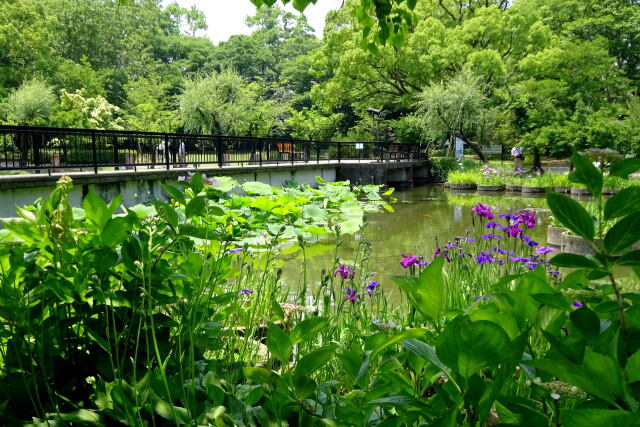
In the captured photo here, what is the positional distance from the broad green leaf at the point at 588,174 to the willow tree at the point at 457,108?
24.5 metres

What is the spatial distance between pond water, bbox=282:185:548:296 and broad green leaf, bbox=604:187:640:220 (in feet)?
7.10

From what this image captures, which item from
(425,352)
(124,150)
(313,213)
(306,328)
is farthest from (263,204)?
(124,150)

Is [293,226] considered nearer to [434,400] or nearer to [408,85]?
[434,400]

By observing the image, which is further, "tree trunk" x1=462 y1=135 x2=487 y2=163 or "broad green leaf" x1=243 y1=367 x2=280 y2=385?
"tree trunk" x1=462 y1=135 x2=487 y2=163

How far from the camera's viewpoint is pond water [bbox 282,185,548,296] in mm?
6805

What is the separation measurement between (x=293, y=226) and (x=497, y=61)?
2190 centimetres

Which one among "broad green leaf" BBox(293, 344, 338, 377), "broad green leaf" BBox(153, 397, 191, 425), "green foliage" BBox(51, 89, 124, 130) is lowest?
"broad green leaf" BBox(153, 397, 191, 425)

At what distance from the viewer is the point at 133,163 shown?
35.3 feet

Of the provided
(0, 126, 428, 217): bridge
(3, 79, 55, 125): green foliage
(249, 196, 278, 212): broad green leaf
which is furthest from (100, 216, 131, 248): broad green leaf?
(3, 79, 55, 125): green foliage

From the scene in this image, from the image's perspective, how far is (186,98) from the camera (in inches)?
1039

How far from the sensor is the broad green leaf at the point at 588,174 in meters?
0.51

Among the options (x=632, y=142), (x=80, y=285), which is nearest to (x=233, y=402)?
(x=80, y=285)

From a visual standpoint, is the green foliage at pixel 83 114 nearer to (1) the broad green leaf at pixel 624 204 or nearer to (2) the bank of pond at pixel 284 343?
(2) the bank of pond at pixel 284 343

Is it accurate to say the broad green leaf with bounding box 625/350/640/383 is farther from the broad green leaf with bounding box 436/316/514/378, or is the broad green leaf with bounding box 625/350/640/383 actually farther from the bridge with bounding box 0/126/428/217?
the bridge with bounding box 0/126/428/217
